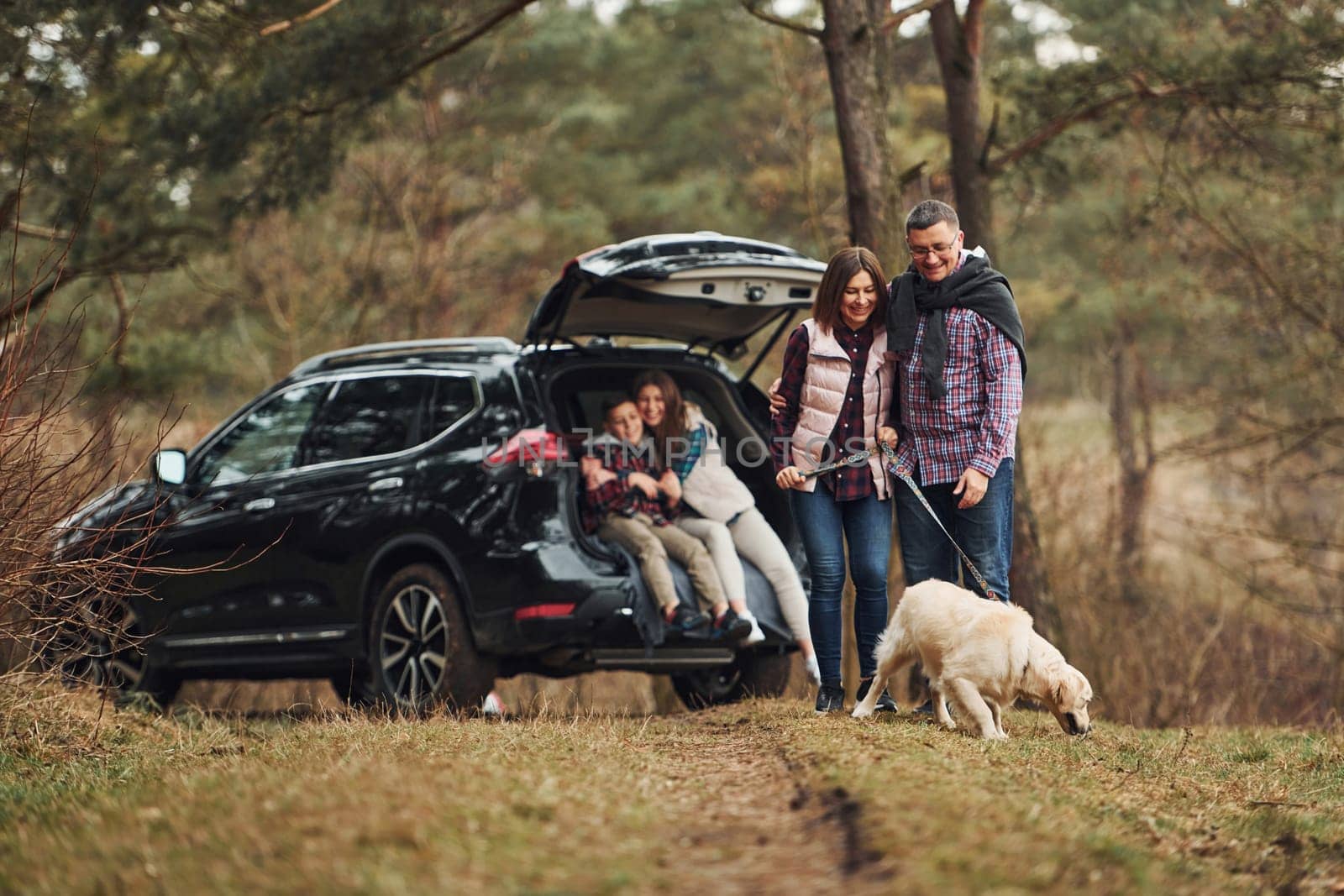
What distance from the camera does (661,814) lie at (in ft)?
13.8

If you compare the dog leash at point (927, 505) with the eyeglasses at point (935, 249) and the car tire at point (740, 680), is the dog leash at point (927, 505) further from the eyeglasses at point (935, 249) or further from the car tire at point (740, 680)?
the car tire at point (740, 680)

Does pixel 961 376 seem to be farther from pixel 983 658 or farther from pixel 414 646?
pixel 414 646

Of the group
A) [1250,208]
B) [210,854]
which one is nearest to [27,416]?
[210,854]

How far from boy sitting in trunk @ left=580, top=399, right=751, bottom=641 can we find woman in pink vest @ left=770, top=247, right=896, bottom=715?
2.09ft

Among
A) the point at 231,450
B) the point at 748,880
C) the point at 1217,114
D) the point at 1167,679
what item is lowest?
the point at 1167,679

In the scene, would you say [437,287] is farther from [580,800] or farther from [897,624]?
[580,800]

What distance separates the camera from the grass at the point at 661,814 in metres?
3.49

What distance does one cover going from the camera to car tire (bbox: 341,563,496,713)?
23.2 feet

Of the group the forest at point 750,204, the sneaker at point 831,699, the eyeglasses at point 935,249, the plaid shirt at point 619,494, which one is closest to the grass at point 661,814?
the sneaker at point 831,699

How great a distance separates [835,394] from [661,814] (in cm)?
273

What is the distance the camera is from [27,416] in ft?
19.8

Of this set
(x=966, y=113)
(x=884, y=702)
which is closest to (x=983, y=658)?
(x=884, y=702)

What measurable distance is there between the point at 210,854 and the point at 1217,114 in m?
10.5

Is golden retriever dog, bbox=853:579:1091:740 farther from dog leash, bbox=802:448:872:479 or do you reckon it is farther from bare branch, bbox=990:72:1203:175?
bare branch, bbox=990:72:1203:175
